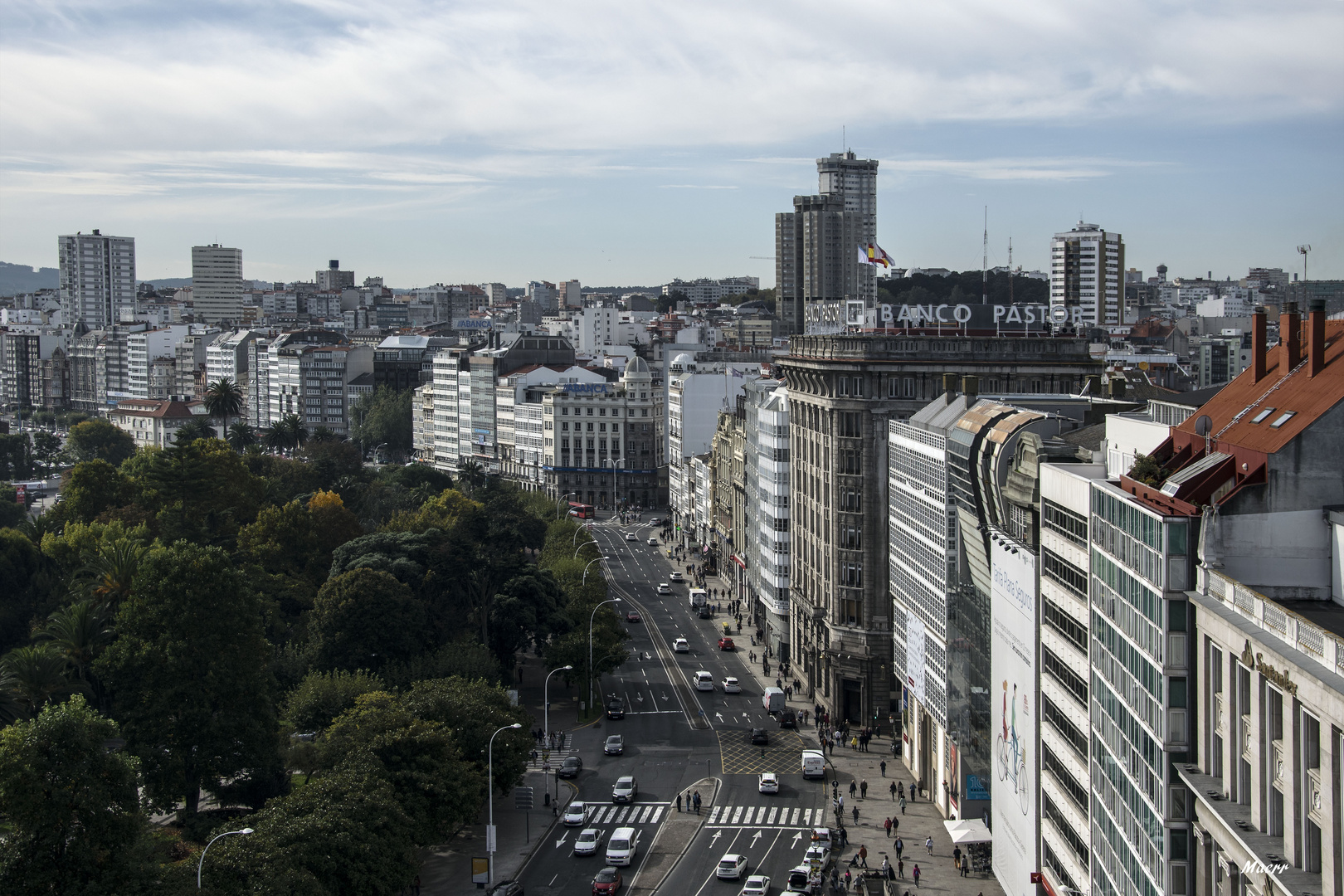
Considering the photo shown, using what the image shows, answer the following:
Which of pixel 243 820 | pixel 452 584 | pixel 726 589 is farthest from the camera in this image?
pixel 726 589

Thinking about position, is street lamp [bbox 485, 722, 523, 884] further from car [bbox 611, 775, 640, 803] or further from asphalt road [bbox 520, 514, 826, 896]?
car [bbox 611, 775, 640, 803]

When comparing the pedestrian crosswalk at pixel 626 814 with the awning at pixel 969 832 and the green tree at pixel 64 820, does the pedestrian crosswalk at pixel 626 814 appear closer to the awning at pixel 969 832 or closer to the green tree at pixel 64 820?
the awning at pixel 969 832

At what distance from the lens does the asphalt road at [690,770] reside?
72.0m

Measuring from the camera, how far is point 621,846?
7312 cm

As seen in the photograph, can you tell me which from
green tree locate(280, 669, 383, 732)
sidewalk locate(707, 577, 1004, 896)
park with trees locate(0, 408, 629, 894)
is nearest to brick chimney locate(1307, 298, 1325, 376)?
sidewalk locate(707, 577, 1004, 896)

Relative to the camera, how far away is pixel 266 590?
114 metres

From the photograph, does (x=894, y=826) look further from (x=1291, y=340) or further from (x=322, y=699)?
(x=1291, y=340)

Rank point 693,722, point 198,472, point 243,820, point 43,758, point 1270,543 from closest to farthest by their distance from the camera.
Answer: point 1270,543 → point 43,758 → point 243,820 → point 693,722 → point 198,472

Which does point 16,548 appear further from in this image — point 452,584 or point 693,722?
point 693,722

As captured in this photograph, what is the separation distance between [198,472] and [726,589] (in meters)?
55.8

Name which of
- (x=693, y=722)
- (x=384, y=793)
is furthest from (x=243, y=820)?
(x=693, y=722)

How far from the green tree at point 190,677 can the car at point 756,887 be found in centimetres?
2806

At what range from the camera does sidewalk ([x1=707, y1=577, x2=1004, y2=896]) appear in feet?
228

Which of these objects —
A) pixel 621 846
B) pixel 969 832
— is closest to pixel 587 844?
pixel 621 846
